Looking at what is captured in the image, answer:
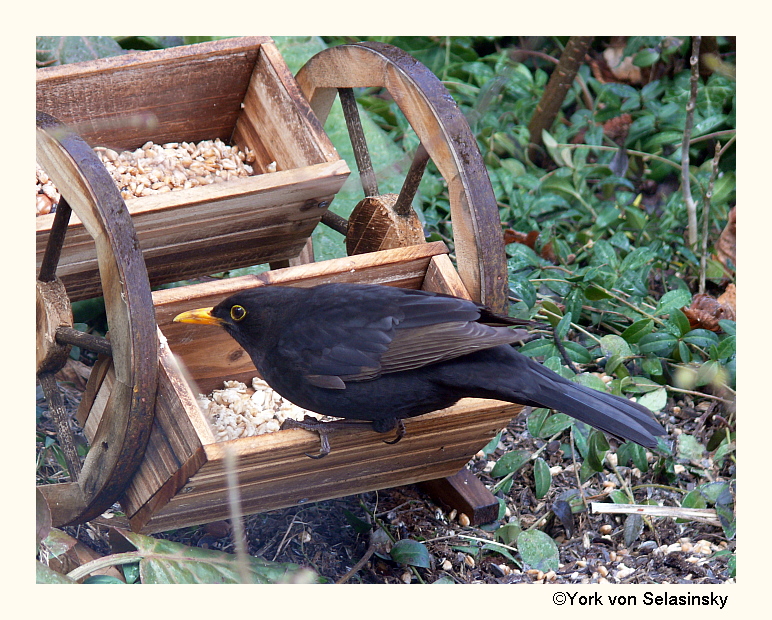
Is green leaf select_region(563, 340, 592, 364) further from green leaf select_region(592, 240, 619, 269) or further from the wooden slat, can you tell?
the wooden slat

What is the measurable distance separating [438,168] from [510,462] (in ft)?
4.10

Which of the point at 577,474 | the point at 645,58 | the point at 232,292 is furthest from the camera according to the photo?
the point at 645,58

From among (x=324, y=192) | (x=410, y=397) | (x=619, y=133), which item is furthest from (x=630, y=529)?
(x=619, y=133)

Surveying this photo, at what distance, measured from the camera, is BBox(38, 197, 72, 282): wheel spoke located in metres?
3.05

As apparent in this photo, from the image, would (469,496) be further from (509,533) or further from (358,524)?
(358,524)

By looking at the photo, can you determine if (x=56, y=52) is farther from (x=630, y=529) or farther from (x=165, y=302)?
(x=630, y=529)

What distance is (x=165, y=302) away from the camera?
3.18 m

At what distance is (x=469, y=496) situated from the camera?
11.8 ft

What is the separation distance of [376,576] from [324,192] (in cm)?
148

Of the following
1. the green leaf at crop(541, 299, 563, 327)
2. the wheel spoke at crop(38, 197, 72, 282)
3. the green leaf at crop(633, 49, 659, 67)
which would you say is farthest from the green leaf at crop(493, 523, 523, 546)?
the green leaf at crop(633, 49, 659, 67)

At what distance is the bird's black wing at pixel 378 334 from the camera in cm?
276

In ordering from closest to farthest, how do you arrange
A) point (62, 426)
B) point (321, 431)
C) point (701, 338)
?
1. point (321, 431)
2. point (62, 426)
3. point (701, 338)

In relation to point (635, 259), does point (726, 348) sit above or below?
below

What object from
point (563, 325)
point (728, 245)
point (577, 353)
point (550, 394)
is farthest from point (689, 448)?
point (550, 394)
